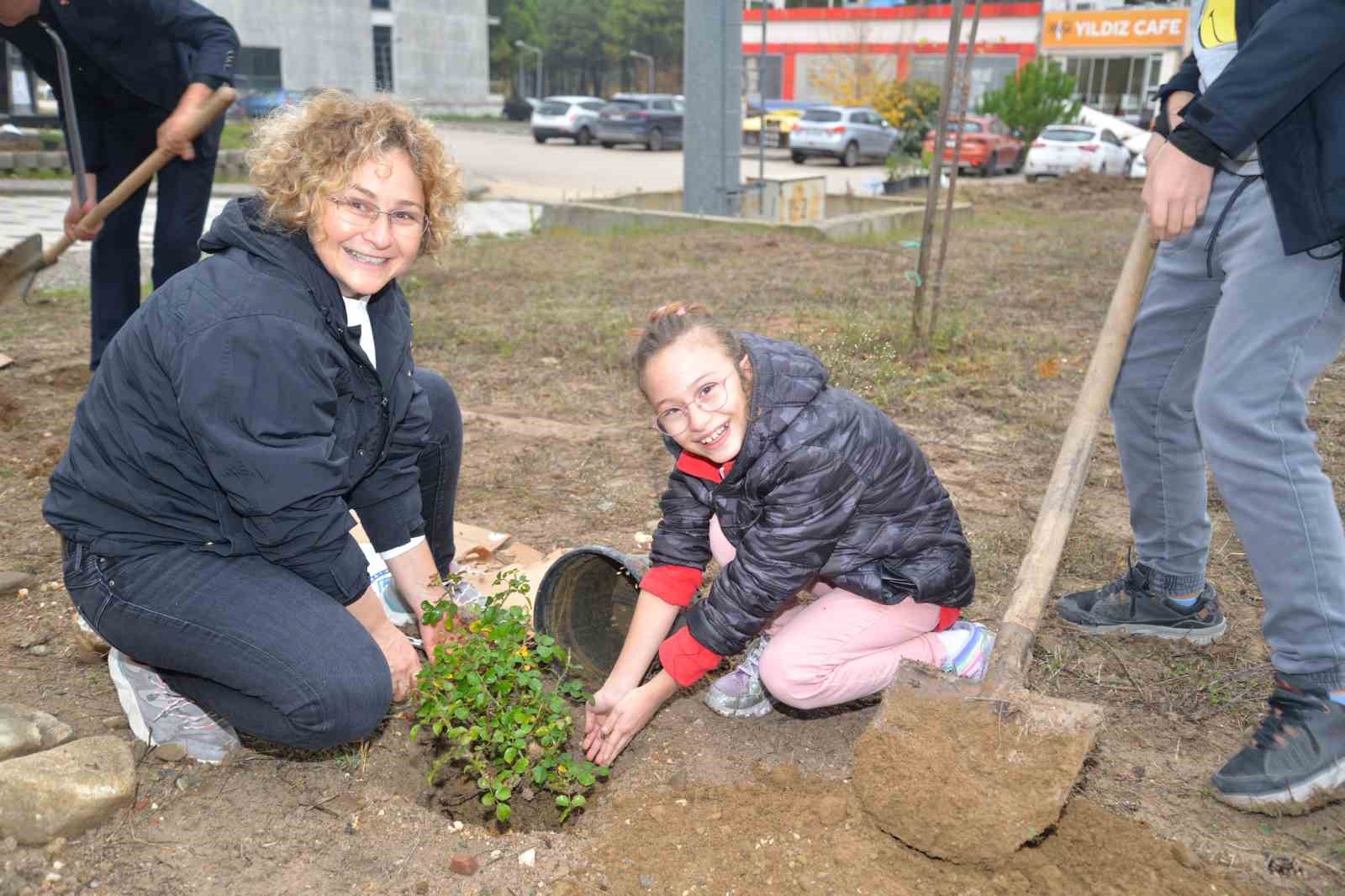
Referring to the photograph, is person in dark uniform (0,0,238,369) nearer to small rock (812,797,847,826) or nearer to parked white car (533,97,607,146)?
small rock (812,797,847,826)

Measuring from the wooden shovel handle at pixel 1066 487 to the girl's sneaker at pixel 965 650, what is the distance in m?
0.22

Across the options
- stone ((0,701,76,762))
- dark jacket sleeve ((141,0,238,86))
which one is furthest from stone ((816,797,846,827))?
dark jacket sleeve ((141,0,238,86))

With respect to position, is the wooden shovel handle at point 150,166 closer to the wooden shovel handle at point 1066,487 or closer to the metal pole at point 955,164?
the wooden shovel handle at point 1066,487

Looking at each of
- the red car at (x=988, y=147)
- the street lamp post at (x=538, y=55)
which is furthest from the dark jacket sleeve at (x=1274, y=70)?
the street lamp post at (x=538, y=55)

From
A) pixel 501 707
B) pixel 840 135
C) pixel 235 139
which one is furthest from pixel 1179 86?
pixel 840 135

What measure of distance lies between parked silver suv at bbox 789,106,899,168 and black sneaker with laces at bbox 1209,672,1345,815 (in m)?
24.2

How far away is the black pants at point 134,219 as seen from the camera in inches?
158

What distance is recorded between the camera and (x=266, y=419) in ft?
6.48

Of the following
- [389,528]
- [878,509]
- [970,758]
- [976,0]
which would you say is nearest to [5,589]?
[389,528]

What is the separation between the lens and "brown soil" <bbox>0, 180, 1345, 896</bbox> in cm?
201

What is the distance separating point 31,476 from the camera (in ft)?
12.5

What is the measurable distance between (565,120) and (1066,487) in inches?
1128

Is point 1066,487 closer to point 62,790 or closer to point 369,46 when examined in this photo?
point 62,790

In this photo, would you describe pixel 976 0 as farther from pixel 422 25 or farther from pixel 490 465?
pixel 422 25
